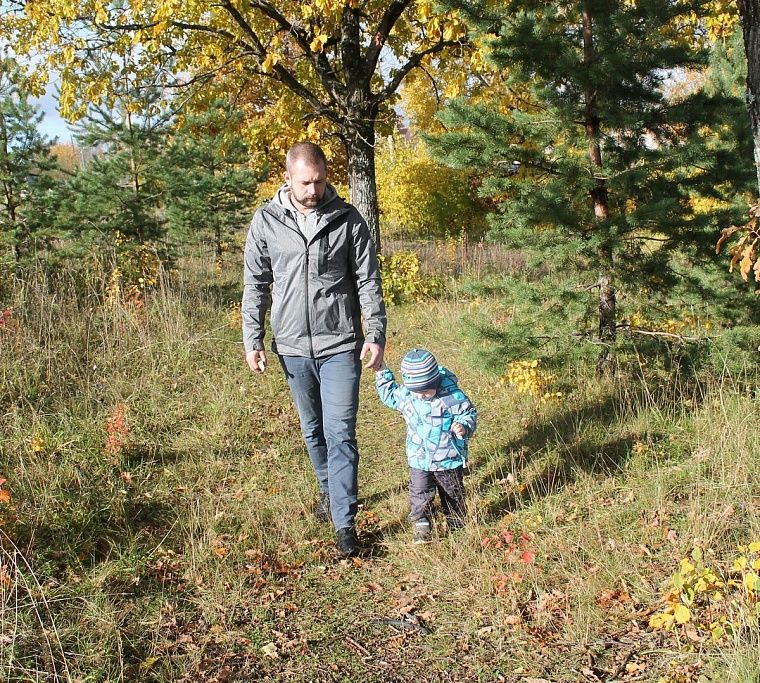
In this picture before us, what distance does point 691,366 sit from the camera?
5160 millimetres

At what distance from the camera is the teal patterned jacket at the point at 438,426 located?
11.6 feet

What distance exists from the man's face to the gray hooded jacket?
2.2 inches

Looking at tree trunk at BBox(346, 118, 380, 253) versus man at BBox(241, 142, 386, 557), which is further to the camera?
tree trunk at BBox(346, 118, 380, 253)

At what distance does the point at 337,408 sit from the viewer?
3.56 meters

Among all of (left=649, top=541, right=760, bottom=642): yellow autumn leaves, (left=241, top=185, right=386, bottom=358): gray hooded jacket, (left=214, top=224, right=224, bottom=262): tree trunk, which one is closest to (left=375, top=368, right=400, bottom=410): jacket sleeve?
(left=241, top=185, right=386, bottom=358): gray hooded jacket

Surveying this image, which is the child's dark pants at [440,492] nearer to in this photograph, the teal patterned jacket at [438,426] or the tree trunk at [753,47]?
the teal patterned jacket at [438,426]

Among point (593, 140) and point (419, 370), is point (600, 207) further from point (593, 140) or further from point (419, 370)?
point (419, 370)

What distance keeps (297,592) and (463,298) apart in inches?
261

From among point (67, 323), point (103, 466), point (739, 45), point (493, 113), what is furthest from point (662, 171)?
point (67, 323)

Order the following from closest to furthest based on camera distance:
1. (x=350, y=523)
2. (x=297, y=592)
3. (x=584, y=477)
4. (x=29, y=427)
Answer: (x=297, y=592) → (x=350, y=523) → (x=584, y=477) → (x=29, y=427)

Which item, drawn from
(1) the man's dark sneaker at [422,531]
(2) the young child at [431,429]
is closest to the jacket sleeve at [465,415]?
(2) the young child at [431,429]

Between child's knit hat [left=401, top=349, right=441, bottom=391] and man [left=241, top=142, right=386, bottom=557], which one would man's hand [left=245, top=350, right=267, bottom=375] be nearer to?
man [left=241, top=142, right=386, bottom=557]

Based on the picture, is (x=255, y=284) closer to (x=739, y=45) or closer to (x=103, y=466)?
(x=103, y=466)

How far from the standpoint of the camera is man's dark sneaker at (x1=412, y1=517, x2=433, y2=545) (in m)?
3.68
